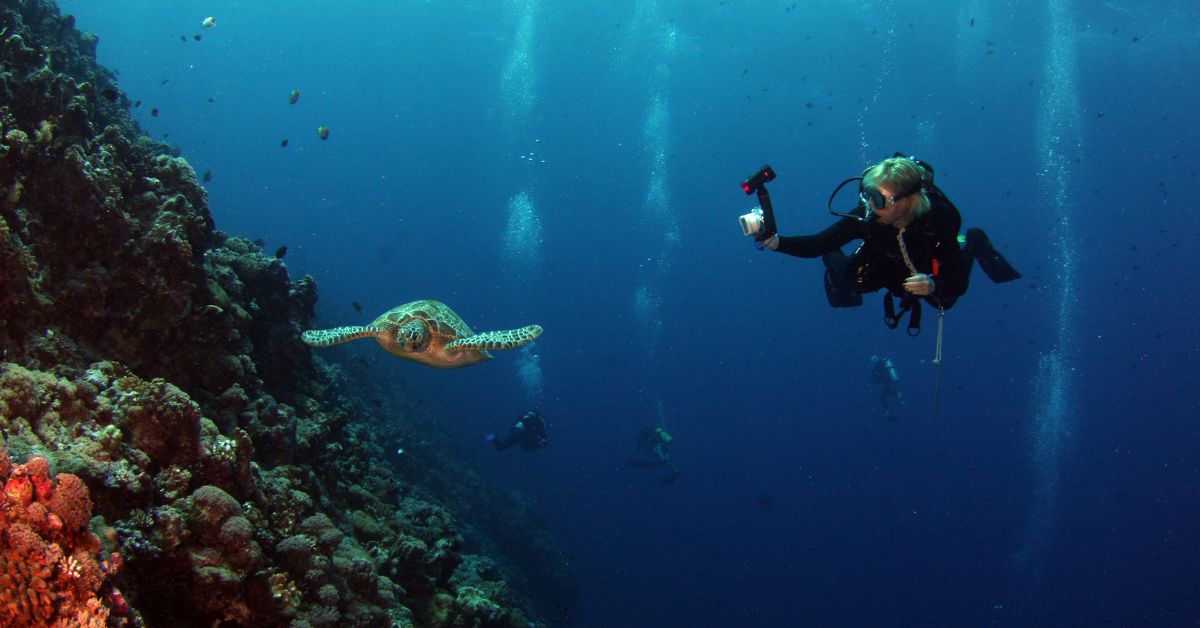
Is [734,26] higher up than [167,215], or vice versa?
[734,26]

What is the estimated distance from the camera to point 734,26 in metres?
46.0

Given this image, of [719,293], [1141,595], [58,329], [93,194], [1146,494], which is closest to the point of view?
[58,329]

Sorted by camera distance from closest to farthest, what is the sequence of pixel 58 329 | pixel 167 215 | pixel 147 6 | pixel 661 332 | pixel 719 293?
pixel 58 329 < pixel 167 215 < pixel 147 6 < pixel 661 332 < pixel 719 293

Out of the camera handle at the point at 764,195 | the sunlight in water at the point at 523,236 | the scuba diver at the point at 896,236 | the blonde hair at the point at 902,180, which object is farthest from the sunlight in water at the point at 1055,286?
the sunlight in water at the point at 523,236

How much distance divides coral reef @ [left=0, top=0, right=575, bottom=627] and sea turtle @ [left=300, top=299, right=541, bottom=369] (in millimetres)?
679

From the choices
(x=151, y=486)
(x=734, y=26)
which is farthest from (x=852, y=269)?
(x=734, y=26)

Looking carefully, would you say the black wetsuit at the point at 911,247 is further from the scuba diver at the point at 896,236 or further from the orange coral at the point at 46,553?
the orange coral at the point at 46,553

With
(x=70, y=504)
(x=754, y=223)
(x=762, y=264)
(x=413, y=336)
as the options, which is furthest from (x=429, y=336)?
(x=762, y=264)

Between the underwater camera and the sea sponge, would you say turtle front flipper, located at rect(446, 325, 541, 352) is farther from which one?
the sea sponge

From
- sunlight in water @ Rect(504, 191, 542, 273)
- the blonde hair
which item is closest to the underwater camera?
the blonde hair

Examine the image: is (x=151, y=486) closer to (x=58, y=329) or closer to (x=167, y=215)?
(x=58, y=329)

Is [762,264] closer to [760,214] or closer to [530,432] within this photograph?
[530,432]

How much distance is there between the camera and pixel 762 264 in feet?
309

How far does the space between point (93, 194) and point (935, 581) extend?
190 ft
